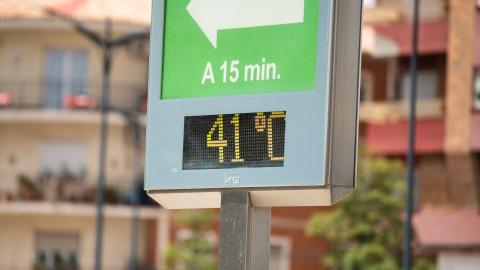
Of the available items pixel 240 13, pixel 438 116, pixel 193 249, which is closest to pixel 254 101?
pixel 240 13

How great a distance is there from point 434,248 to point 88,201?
47.4 ft

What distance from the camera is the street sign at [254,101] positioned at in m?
8.24

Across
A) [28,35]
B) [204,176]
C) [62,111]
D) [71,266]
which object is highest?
[28,35]

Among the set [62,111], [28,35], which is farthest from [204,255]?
[28,35]

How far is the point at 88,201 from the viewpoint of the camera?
4534 cm

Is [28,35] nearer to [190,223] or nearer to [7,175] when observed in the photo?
[7,175]

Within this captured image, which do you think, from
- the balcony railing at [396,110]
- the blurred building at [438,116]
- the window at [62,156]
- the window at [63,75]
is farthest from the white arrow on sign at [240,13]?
the window at [63,75]

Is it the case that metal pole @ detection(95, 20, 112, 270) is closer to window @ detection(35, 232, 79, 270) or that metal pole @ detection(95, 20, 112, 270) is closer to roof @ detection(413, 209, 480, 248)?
roof @ detection(413, 209, 480, 248)

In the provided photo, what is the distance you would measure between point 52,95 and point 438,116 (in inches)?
622

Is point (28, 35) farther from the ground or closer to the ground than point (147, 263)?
farther from the ground

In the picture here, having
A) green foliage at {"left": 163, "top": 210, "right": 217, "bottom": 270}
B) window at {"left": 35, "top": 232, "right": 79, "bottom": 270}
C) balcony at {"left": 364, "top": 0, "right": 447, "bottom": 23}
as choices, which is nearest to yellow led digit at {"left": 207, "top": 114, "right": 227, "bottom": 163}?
green foliage at {"left": 163, "top": 210, "right": 217, "bottom": 270}

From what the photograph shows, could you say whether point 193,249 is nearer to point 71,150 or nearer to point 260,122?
point 71,150

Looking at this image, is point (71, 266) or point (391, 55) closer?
point (391, 55)

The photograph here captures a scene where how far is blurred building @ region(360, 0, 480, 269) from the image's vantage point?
3712 cm
